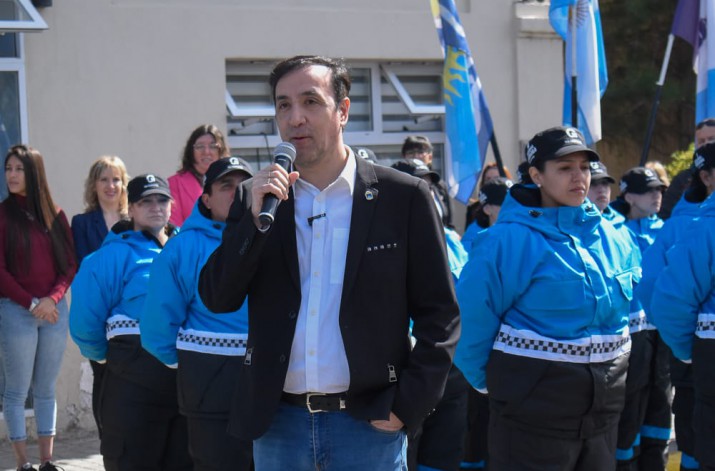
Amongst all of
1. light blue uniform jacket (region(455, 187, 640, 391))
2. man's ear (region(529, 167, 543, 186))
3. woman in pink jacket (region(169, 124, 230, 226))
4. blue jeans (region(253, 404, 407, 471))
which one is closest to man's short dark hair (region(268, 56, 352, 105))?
blue jeans (region(253, 404, 407, 471))

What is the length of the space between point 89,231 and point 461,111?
3.21m

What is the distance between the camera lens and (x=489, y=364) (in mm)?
5152

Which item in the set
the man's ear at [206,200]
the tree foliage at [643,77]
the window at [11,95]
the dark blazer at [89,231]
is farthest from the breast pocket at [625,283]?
the tree foliage at [643,77]

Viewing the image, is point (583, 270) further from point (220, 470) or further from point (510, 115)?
point (510, 115)

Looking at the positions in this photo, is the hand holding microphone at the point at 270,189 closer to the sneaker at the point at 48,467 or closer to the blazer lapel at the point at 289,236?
the blazer lapel at the point at 289,236

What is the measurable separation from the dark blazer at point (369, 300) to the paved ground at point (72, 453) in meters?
5.36

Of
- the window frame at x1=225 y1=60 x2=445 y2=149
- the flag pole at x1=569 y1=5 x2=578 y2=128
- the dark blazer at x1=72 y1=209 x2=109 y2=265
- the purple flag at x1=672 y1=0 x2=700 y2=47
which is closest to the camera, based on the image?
the dark blazer at x1=72 y1=209 x2=109 y2=265

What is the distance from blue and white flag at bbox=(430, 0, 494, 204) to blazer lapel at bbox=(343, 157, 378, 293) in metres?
5.68

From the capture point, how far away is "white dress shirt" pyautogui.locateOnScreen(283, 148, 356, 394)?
11.7 feet

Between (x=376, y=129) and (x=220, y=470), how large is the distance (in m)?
6.06

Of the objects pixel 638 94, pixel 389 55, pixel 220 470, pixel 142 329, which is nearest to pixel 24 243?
pixel 142 329

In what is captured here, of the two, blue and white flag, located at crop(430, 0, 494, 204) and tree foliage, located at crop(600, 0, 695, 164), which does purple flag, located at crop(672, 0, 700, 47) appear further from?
tree foliage, located at crop(600, 0, 695, 164)

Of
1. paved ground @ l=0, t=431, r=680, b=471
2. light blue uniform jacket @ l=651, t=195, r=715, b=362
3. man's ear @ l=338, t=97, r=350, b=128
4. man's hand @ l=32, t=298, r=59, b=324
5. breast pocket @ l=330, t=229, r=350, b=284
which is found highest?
man's ear @ l=338, t=97, r=350, b=128

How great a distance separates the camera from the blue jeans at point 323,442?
3.59 m
